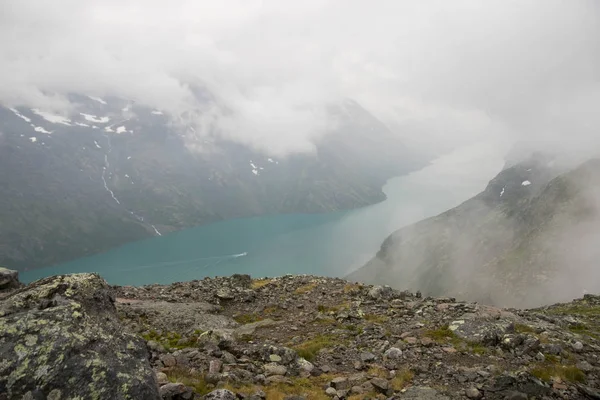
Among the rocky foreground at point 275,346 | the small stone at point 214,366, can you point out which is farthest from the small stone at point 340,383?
the small stone at point 214,366

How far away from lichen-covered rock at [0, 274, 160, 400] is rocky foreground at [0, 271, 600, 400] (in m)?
0.02

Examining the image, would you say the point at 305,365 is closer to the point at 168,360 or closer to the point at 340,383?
the point at 340,383

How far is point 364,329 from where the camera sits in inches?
755

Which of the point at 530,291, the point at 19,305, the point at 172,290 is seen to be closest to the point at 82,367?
the point at 19,305

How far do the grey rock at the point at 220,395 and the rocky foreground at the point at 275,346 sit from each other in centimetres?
4

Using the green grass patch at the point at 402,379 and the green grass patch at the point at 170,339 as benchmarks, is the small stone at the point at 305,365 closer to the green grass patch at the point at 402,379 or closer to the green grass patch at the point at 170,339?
the green grass patch at the point at 402,379

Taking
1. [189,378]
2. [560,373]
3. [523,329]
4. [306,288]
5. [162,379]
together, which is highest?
[162,379]

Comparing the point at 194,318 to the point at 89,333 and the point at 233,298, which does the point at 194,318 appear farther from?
the point at 89,333

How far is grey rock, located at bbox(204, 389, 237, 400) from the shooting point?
967cm

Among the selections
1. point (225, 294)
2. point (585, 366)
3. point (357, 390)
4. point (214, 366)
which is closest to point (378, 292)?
point (225, 294)

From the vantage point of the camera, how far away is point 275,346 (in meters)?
15.6

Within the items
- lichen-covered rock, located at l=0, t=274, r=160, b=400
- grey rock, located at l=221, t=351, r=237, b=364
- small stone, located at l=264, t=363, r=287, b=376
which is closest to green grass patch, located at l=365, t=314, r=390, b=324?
small stone, located at l=264, t=363, r=287, b=376

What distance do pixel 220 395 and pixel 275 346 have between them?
6019 mm

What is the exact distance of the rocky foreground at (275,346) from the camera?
737 cm
